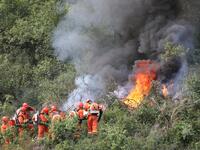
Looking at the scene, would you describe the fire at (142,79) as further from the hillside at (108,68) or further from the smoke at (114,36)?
the smoke at (114,36)

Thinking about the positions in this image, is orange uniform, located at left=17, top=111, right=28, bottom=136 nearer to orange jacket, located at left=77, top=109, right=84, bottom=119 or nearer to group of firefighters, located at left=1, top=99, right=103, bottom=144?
group of firefighters, located at left=1, top=99, right=103, bottom=144

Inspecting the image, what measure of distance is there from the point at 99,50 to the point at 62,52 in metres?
2.07

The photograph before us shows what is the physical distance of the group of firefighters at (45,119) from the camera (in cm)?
1666

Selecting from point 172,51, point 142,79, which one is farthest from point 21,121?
point 172,51

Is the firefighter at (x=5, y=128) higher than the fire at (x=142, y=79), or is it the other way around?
the fire at (x=142, y=79)

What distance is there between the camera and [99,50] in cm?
2355

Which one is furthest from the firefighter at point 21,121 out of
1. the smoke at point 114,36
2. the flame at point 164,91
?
the flame at point 164,91

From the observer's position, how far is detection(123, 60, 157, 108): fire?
63.3 feet

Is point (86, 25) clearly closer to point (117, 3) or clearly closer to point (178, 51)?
point (117, 3)

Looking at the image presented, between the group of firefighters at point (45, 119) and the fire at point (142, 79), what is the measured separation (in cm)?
207

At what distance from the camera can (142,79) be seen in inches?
791

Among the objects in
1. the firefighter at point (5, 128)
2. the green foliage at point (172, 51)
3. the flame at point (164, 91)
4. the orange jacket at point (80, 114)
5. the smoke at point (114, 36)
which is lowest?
the firefighter at point (5, 128)

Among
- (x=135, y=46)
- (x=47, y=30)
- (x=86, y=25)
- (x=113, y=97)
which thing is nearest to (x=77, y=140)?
(x=113, y=97)

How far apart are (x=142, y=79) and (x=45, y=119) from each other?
4522 mm
